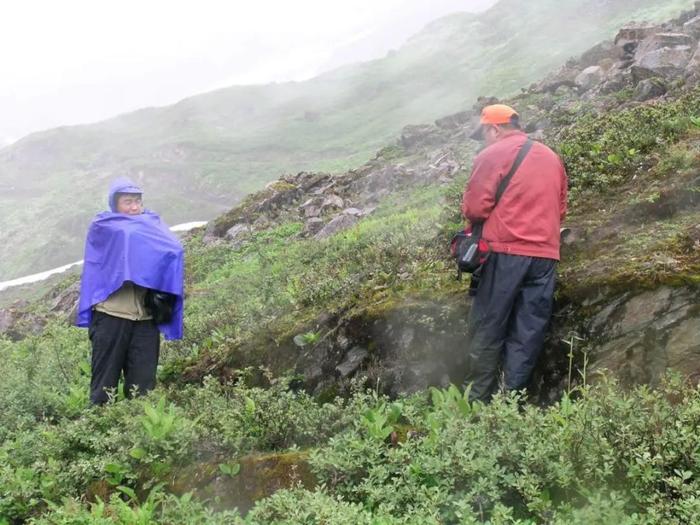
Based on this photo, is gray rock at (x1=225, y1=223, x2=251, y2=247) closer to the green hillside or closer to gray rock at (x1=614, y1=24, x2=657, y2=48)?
gray rock at (x1=614, y1=24, x2=657, y2=48)

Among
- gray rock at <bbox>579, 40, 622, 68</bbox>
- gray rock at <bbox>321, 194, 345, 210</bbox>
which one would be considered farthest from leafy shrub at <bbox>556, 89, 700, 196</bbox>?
gray rock at <bbox>579, 40, 622, 68</bbox>

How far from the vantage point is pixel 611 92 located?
1662 centimetres

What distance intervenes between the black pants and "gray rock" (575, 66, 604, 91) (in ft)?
57.3

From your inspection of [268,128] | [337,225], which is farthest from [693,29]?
[268,128]

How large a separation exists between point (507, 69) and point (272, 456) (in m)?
70.4

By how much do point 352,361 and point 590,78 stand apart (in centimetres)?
1764

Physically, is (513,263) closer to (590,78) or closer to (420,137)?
(590,78)

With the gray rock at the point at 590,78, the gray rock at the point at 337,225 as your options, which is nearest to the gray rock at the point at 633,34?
the gray rock at the point at 590,78

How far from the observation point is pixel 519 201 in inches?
201

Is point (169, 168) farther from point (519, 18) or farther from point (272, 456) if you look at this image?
point (272, 456)

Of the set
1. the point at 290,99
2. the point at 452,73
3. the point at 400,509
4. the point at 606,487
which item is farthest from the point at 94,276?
the point at 290,99

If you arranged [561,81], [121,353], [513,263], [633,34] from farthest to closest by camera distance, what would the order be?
[561,81] < [633,34] < [121,353] < [513,263]

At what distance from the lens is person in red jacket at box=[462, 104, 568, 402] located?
5027mm

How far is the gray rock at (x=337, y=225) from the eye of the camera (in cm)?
1666
